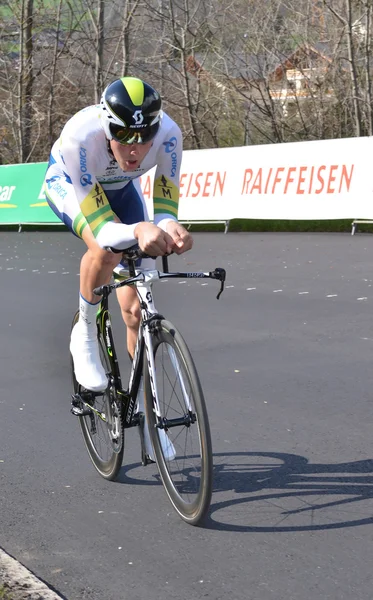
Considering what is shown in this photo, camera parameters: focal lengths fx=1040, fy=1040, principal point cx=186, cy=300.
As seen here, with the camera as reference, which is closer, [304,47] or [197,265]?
[197,265]

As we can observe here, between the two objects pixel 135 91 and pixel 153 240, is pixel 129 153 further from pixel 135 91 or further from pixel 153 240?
pixel 153 240

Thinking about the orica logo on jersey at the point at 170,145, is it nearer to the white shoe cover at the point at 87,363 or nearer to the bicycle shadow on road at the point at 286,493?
the white shoe cover at the point at 87,363

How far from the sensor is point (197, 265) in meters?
15.1

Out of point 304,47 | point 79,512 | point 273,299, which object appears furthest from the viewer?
point 304,47

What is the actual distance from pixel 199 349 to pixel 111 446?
11.4 feet

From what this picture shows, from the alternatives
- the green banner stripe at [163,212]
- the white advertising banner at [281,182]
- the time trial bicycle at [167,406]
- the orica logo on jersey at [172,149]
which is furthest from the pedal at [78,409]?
the white advertising banner at [281,182]

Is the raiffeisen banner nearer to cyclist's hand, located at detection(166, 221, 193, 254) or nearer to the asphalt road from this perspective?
the asphalt road

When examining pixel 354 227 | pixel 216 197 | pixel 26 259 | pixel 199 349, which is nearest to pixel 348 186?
pixel 354 227

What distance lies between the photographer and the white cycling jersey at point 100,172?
451cm

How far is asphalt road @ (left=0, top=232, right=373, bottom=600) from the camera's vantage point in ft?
12.4

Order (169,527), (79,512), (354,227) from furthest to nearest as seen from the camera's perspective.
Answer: (354,227)
(79,512)
(169,527)

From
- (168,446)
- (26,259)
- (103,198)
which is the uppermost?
(103,198)

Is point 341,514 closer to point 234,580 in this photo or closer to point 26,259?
point 234,580

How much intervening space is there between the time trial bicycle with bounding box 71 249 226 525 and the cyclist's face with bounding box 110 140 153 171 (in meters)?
0.41
